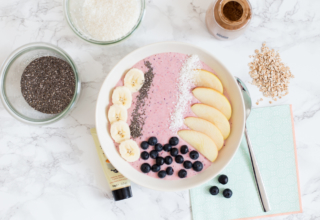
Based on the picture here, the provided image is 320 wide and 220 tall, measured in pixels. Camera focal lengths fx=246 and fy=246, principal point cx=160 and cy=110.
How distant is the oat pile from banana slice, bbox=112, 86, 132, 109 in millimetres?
532

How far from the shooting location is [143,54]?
3.15ft

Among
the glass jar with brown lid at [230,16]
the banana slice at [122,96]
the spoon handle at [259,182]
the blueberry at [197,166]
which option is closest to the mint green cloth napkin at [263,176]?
the spoon handle at [259,182]

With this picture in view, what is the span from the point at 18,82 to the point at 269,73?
3.44 feet

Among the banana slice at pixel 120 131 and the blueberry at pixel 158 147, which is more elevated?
the banana slice at pixel 120 131

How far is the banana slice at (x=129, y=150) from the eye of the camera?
0.95 meters

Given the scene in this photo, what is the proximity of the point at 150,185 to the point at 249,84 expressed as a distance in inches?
23.4

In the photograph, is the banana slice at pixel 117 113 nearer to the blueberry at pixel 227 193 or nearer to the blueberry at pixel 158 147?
the blueberry at pixel 158 147

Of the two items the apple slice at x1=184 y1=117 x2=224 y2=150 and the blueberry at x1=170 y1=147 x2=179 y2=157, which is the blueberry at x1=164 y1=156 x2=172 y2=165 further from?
the apple slice at x1=184 y1=117 x2=224 y2=150

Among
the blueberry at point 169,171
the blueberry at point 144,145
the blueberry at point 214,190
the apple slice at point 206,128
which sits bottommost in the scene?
the blueberry at point 214,190

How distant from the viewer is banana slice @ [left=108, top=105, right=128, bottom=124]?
95cm

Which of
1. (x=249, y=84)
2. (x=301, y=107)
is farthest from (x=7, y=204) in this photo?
(x=301, y=107)

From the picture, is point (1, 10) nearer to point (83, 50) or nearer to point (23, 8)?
point (23, 8)

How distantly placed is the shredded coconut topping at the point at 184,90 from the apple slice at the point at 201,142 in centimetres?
5

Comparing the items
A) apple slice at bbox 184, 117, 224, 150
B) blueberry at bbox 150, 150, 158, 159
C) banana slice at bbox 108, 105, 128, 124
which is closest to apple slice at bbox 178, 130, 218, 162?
apple slice at bbox 184, 117, 224, 150
